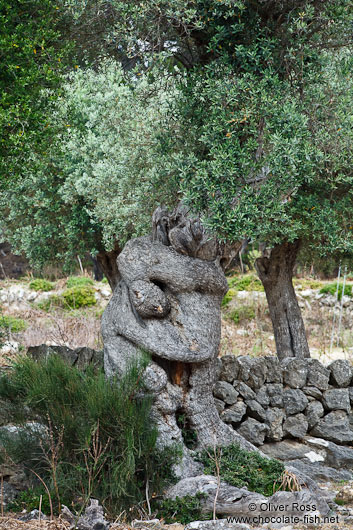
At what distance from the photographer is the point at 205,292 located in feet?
26.1

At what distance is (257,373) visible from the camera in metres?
9.19

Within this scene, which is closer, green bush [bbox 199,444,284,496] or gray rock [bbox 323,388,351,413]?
green bush [bbox 199,444,284,496]

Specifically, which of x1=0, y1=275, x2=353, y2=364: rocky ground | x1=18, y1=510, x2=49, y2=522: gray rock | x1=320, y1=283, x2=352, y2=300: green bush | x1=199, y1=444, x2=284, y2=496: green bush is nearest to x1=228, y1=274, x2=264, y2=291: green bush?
x1=0, y1=275, x2=353, y2=364: rocky ground

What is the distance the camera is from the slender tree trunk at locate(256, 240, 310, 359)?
35.6ft

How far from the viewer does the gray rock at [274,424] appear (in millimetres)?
9047

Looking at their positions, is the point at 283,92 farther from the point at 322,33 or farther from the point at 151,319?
the point at 151,319

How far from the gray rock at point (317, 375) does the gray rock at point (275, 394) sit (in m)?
0.57

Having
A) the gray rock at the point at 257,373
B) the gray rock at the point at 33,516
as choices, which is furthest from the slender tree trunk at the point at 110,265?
the gray rock at the point at 33,516

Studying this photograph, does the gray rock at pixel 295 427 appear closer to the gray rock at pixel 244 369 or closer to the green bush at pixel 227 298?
the gray rock at pixel 244 369

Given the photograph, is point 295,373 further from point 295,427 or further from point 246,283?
point 246,283

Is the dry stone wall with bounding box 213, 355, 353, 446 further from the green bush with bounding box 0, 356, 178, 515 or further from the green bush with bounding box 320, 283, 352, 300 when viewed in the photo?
the green bush with bounding box 320, 283, 352, 300

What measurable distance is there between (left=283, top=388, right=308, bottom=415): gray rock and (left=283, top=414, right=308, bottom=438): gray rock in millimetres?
126

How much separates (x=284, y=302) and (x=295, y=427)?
8.09 ft

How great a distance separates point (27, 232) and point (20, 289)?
7206 millimetres
